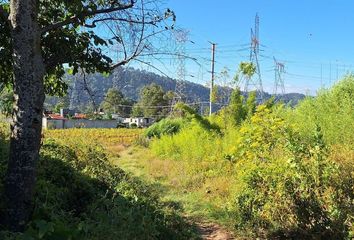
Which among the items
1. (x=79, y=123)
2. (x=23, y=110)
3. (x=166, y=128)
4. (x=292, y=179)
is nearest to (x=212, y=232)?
(x=292, y=179)

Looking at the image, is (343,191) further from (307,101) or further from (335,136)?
(307,101)

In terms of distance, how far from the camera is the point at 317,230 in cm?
586

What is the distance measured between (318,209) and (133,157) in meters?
14.1

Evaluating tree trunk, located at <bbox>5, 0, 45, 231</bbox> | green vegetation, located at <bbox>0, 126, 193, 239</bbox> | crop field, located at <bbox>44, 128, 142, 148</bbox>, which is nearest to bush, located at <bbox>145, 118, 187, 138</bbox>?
crop field, located at <bbox>44, 128, 142, 148</bbox>

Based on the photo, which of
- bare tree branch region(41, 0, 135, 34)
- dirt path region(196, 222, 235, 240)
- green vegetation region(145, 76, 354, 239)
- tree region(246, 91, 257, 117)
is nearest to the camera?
bare tree branch region(41, 0, 135, 34)

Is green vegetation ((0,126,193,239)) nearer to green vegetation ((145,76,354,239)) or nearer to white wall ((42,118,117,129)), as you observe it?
green vegetation ((145,76,354,239))

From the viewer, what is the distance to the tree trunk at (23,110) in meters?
4.21

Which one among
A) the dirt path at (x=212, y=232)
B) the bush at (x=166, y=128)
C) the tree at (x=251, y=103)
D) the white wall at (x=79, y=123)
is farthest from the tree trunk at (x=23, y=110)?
the white wall at (x=79, y=123)

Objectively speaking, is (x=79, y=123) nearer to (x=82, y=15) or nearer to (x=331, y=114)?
(x=331, y=114)

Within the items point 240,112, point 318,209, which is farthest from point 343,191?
point 240,112

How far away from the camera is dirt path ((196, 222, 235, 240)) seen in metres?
6.85

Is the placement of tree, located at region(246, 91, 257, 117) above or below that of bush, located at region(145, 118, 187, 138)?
above

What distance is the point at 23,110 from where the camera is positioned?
4.21m

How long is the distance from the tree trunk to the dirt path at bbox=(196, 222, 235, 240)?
3.31 m
